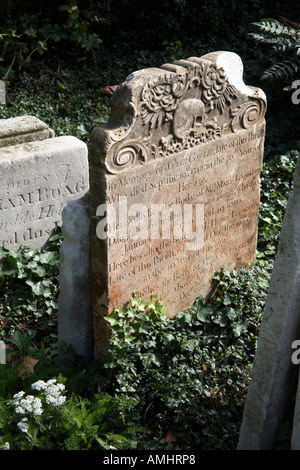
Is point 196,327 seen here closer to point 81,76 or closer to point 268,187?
point 268,187

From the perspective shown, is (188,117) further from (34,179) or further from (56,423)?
(56,423)

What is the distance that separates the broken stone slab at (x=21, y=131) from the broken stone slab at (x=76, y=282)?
5.23ft

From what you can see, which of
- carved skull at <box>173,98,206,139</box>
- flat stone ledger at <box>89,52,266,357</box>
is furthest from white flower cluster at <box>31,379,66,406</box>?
carved skull at <box>173,98,206,139</box>

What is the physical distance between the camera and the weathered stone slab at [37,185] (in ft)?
16.1

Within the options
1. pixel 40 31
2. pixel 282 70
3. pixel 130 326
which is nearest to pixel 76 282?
pixel 130 326

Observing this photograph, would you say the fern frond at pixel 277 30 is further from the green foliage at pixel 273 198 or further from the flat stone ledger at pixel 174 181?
the flat stone ledger at pixel 174 181

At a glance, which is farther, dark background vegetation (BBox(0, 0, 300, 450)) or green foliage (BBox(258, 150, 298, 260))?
green foliage (BBox(258, 150, 298, 260))

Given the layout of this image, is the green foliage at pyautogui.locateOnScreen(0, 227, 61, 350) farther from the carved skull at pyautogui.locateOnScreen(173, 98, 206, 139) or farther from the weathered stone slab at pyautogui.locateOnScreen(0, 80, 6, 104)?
the weathered stone slab at pyautogui.locateOnScreen(0, 80, 6, 104)

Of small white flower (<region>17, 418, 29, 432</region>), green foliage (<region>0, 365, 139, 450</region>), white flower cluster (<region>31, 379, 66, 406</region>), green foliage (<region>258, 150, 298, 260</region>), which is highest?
green foliage (<region>258, 150, 298, 260</region>)

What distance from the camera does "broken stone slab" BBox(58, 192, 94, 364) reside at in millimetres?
3898

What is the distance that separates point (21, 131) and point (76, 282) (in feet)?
6.13

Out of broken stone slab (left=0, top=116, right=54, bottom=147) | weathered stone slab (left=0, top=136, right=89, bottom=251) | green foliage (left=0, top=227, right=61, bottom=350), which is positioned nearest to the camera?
green foliage (left=0, top=227, right=61, bottom=350)

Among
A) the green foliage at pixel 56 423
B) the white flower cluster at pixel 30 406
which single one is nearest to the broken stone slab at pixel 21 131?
the green foliage at pixel 56 423

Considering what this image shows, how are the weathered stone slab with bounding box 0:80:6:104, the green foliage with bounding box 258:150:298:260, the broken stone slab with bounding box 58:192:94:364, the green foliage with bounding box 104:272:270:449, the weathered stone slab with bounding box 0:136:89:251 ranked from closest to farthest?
the green foliage with bounding box 104:272:270:449
the broken stone slab with bounding box 58:192:94:364
the weathered stone slab with bounding box 0:136:89:251
the green foliage with bounding box 258:150:298:260
the weathered stone slab with bounding box 0:80:6:104
